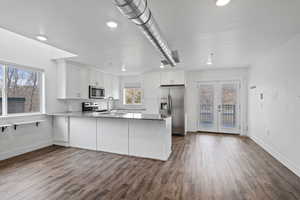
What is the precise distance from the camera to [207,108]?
6.02 m

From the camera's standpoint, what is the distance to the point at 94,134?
12.7 feet

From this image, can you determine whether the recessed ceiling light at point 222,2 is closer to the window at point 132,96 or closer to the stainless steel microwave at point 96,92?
the stainless steel microwave at point 96,92

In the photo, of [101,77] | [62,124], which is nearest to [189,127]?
[101,77]

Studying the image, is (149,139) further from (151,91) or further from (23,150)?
(23,150)

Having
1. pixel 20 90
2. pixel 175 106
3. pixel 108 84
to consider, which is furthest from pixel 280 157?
pixel 20 90

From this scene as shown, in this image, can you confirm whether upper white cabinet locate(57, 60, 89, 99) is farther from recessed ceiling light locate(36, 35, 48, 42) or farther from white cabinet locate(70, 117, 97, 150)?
recessed ceiling light locate(36, 35, 48, 42)

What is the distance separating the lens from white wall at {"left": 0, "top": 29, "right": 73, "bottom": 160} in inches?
129

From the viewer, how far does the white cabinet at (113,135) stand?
141 inches

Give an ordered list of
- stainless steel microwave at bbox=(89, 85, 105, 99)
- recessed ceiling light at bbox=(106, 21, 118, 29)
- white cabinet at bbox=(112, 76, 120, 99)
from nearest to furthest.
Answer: recessed ceiling light at bbox=(106, 21, 118, 29) < stainless steel microwave at bbox=(89, 85, 105, 99) < white cabinet at bbox=(112, 76, 120, 99)

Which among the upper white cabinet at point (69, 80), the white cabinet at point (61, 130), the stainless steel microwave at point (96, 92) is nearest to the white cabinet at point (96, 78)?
the stainless steel microwave at point (96, 92)

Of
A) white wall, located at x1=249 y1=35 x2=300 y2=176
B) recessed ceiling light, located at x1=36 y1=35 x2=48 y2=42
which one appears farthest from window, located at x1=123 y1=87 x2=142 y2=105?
white wall, located at x1=249 y1=35 x2=300 y2=176

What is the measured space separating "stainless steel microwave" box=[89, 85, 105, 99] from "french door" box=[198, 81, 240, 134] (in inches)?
A: 162

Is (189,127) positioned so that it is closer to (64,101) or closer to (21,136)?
(64,101)

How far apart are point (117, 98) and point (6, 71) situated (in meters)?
4.08
